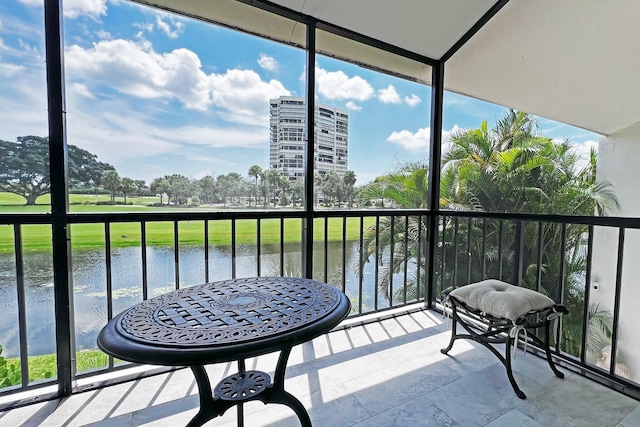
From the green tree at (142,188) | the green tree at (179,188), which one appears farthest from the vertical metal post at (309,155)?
the green tree at (142,188)

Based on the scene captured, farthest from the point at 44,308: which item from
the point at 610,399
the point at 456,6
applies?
the point at 456,6

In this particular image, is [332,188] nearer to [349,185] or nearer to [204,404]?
[349,185]

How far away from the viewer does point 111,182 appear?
172 cm

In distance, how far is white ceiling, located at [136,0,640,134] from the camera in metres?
2.13

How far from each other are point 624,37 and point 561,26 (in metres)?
0.82

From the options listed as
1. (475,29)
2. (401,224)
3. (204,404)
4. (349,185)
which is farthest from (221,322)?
(401,224)

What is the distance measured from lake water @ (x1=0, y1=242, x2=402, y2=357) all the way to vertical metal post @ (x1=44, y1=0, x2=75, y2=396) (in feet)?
0.19

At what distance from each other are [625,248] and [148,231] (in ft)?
19.7

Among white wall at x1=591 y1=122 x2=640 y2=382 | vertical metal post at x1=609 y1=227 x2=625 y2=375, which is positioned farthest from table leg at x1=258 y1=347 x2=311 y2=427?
white wall at x1=591 y1=122 x2=640 y2=382

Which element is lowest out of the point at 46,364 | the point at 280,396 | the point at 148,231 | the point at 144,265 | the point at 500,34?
the point at 46,364

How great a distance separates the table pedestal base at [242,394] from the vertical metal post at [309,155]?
3.36ft

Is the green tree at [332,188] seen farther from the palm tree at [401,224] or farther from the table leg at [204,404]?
the table leg at [204,404]

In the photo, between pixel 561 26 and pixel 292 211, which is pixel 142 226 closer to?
pixel 292 211

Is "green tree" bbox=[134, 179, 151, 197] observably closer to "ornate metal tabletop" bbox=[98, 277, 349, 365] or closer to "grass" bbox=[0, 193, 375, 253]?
"grass" bbox=[0, 193, 375, 253]
